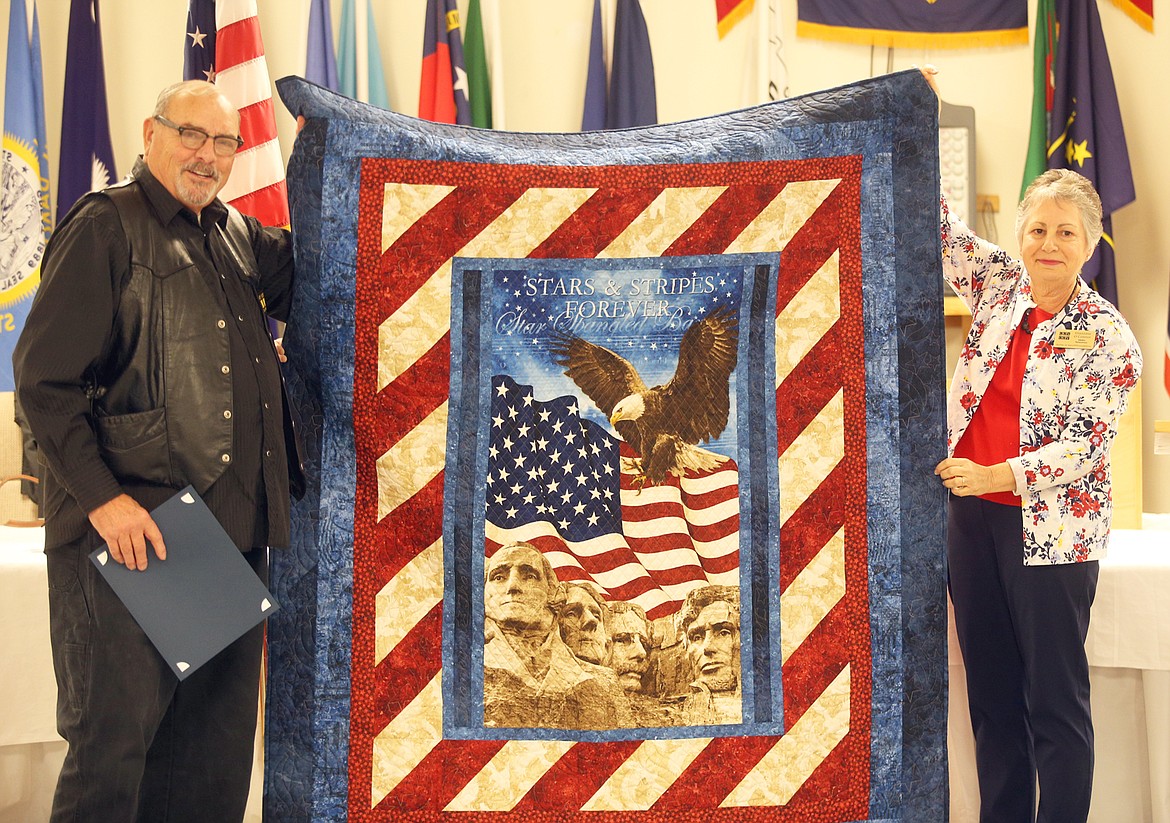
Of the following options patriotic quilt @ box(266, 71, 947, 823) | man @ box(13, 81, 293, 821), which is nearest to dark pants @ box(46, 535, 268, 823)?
man @ box(13, 81, 293, 821)

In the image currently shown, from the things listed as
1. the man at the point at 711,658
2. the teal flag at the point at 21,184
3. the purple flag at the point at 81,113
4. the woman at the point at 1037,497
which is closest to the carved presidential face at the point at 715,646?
the man at the point at 711,658

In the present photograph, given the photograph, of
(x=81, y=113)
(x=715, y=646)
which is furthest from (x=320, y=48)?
(x=715, y=646)

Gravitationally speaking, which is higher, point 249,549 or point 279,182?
point 279,182

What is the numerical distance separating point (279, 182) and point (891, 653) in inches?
94.9

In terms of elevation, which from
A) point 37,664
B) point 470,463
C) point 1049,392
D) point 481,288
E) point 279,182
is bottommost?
point 37,664

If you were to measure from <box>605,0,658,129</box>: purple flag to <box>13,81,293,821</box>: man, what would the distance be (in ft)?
7.18

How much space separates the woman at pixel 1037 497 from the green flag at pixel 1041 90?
1.83m

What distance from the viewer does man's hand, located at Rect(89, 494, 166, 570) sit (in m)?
1.57

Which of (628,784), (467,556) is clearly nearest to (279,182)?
(467,556)

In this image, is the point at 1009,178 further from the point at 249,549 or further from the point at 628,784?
the point at 249,549

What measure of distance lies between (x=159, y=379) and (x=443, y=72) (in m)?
2.35

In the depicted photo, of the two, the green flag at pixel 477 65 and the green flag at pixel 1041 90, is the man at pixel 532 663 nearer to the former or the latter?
the green flag at pixel 477 65

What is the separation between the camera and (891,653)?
196 cm

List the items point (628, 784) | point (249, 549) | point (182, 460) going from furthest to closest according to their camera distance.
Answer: point (628, 784) → point (249, 549) → point (182, 460)
